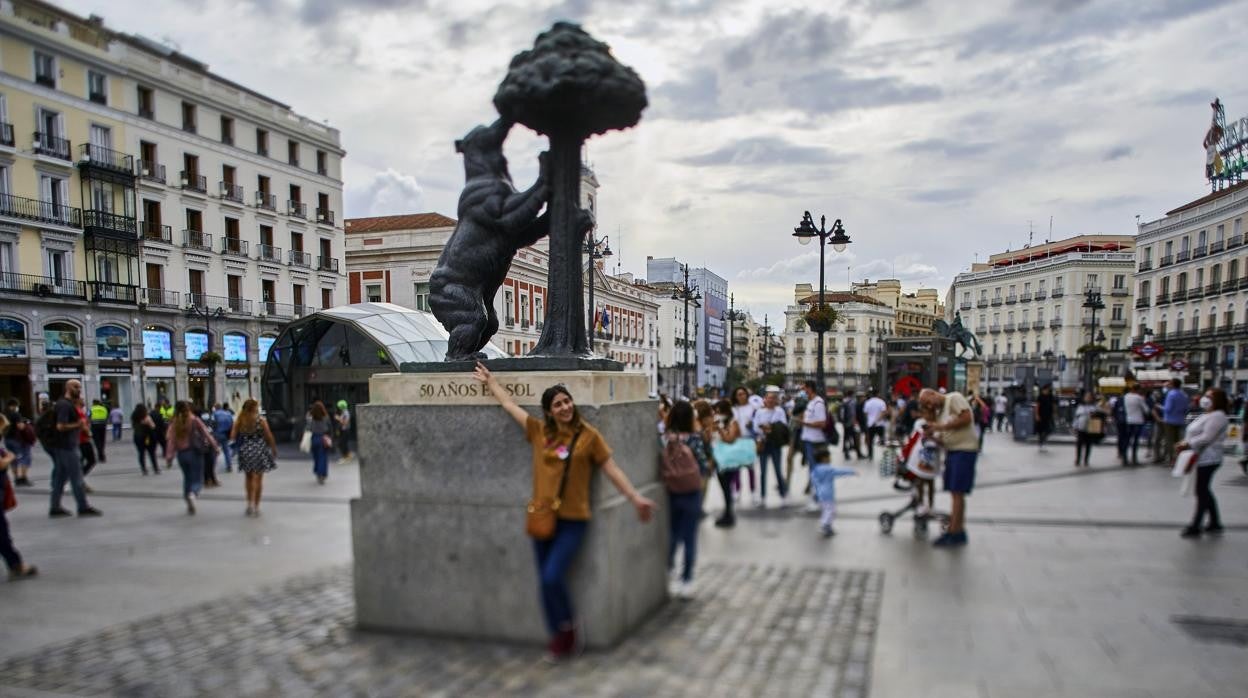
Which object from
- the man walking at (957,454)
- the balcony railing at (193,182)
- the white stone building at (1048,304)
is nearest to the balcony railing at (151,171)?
the balcony railing at (193,182)

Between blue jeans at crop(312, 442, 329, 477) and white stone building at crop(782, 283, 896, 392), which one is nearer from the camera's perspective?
blue jeans at crop(312, 442, 329, 477)

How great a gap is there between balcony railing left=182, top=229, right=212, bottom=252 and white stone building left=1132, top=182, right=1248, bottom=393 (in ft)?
173

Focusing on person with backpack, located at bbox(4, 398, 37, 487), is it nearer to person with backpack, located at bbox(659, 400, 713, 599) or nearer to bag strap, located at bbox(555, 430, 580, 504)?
person with backpack, located at bbox(659, 400, 713, 599)

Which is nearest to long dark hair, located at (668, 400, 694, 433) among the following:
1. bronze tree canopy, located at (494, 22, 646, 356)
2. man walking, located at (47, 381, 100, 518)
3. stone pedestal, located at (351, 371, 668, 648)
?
stone pedestal, located at (351, 371, 668, 648)

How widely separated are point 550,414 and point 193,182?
40.6 metres

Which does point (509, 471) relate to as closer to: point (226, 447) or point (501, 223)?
point (501, 223)

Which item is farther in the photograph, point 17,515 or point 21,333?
point 21,333

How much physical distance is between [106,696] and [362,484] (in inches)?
68.4

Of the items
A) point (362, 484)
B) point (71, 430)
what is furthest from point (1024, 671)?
point (71, 430)

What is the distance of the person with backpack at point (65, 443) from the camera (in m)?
9.15

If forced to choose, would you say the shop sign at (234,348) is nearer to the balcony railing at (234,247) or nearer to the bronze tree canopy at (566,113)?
the balcony railing at (234,247)

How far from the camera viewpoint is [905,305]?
126 metres

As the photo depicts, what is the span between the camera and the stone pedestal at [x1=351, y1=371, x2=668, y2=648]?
14.8ft

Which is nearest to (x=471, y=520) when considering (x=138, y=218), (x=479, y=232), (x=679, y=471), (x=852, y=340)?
(x=679, y=471)
